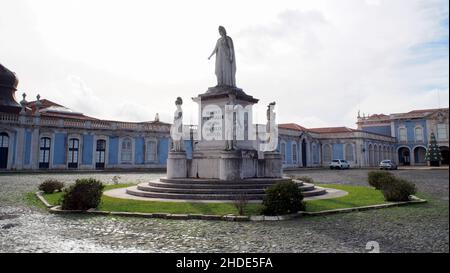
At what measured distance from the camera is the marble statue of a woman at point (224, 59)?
14.9 metres

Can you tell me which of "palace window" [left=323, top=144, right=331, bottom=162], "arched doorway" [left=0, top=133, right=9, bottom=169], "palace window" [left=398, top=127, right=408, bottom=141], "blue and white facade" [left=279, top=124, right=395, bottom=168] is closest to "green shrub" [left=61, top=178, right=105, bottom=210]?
"arched doorway" [left=0, top=133, right=9, bottom=169]

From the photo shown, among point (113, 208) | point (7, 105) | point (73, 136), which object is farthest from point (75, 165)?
point (113, 208)

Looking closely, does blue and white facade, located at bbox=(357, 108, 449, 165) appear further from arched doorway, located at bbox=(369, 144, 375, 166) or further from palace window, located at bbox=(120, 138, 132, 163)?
palace window, located at bbox=(120, 138, 132, 163)

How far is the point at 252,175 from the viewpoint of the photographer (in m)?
13.7

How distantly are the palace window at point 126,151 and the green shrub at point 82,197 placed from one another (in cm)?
2580

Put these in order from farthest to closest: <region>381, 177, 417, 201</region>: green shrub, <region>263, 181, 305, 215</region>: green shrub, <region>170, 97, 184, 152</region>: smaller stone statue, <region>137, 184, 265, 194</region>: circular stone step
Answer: <region>170, 97, 184, 152</region>: smaller stone statue → <region>137, 184, 265, 194</region>: circular stone step → <region>381, 177, 417, 201</region>: green shrub → <region>263, 181, 305, 215</region>: green shrub

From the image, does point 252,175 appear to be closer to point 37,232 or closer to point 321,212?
point 321,212

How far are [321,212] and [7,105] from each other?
37248 mm

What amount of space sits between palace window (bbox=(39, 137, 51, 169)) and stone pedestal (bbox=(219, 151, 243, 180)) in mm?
23945

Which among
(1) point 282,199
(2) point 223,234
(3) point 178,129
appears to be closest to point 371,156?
(3) point 178,129

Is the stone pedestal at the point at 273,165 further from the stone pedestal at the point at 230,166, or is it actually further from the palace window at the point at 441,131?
the palace window at the point at 441,131

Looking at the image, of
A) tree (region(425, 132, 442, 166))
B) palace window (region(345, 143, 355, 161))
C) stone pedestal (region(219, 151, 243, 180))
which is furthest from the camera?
palace window (region(345, 143, 355, 161))

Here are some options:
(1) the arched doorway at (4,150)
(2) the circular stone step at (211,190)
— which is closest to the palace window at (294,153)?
(1) the arched doorway at (4,150)

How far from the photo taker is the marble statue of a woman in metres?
14.9
